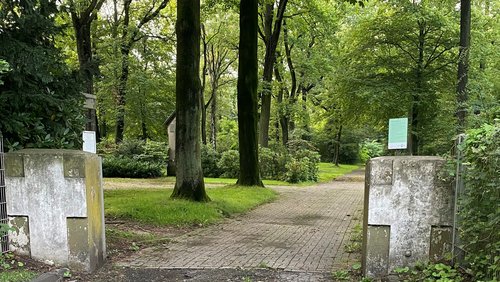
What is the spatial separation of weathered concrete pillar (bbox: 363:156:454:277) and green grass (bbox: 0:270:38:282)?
3.79 m

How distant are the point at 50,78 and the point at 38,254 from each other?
91.7 inches

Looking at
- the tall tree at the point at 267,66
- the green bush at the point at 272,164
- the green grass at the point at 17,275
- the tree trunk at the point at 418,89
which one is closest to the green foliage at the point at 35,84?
the green grass at the point at 17,275

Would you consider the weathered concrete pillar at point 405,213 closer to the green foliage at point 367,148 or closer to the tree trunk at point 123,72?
the tree trunk at point 123,72

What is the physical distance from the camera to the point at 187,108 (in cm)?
1070

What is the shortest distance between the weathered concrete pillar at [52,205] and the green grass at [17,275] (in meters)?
0.52

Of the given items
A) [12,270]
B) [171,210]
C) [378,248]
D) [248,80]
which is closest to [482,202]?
[378,248]

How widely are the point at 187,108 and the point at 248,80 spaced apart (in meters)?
4.78

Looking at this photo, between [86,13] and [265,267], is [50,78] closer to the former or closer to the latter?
[265,267]

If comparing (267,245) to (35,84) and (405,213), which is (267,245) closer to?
(405,213)

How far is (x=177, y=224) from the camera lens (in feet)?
29.1

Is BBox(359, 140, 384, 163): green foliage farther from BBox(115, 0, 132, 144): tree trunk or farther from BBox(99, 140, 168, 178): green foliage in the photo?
BBox(99, 140, 168, 178): green foliage

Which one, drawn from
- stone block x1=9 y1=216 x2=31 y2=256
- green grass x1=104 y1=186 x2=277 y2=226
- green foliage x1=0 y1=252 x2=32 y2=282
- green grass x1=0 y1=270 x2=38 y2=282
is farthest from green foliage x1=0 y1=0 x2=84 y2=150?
green grass x1=104 y1=186 x2=277 y2=226

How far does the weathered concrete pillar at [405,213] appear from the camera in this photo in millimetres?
4453

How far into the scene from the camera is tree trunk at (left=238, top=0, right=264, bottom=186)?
14867 mm
